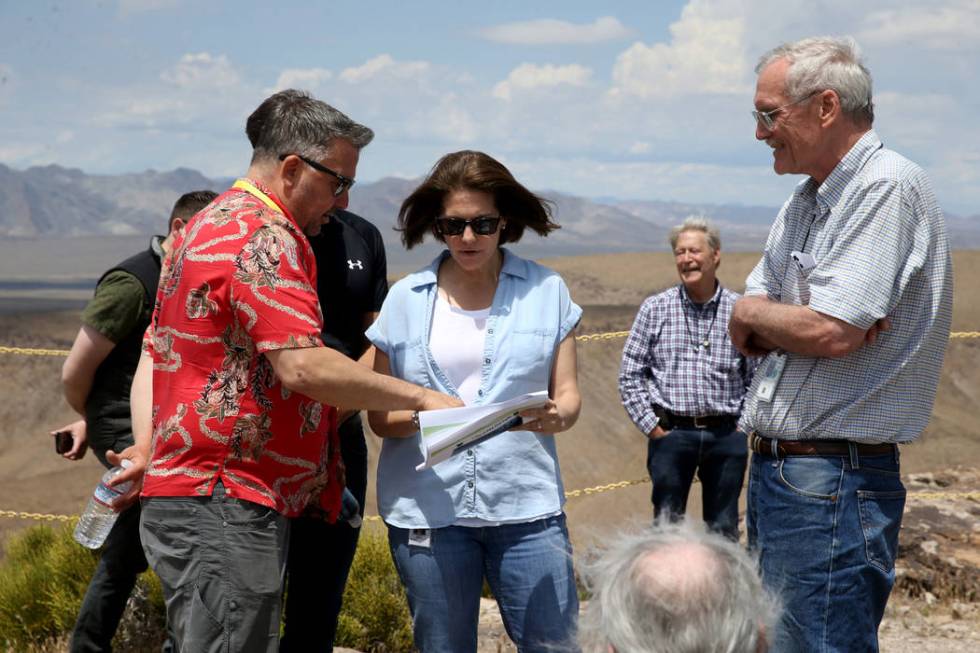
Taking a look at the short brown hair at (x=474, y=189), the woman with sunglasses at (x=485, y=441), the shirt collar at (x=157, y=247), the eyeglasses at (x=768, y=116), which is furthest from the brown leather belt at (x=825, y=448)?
the shirt collar at (x=157, y=247)

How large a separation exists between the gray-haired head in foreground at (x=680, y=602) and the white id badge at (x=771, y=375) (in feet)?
3.73

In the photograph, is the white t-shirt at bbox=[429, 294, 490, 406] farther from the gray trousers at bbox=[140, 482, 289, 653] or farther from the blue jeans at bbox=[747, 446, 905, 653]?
the blue jeans at bbox=[747, 446, 905, 653]

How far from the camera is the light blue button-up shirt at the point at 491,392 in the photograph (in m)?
2.94

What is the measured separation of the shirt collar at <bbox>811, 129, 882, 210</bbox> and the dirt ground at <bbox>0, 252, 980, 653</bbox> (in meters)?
0.92

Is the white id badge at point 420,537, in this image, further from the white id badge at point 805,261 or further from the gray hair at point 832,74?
the gray hair at point 832,74

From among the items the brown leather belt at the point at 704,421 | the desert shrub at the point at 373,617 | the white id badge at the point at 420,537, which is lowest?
the desert shrub at the point at 373,617

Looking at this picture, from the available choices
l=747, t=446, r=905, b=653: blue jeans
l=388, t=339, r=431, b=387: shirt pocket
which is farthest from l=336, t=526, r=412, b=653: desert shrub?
l=747, t=446, r=905, b=653: blue jeans

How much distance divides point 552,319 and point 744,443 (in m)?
2.47

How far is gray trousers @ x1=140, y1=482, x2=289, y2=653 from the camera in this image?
263cm

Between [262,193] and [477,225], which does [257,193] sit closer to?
[262,193]

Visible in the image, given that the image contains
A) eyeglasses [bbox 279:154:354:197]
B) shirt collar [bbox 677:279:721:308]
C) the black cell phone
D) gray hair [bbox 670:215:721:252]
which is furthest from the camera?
gray hair [bbox 670:215:721:252]

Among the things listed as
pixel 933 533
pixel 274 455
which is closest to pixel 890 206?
pixel 274 455

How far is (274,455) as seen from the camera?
271 centimetres

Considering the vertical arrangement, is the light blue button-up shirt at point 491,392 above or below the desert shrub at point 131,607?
above
